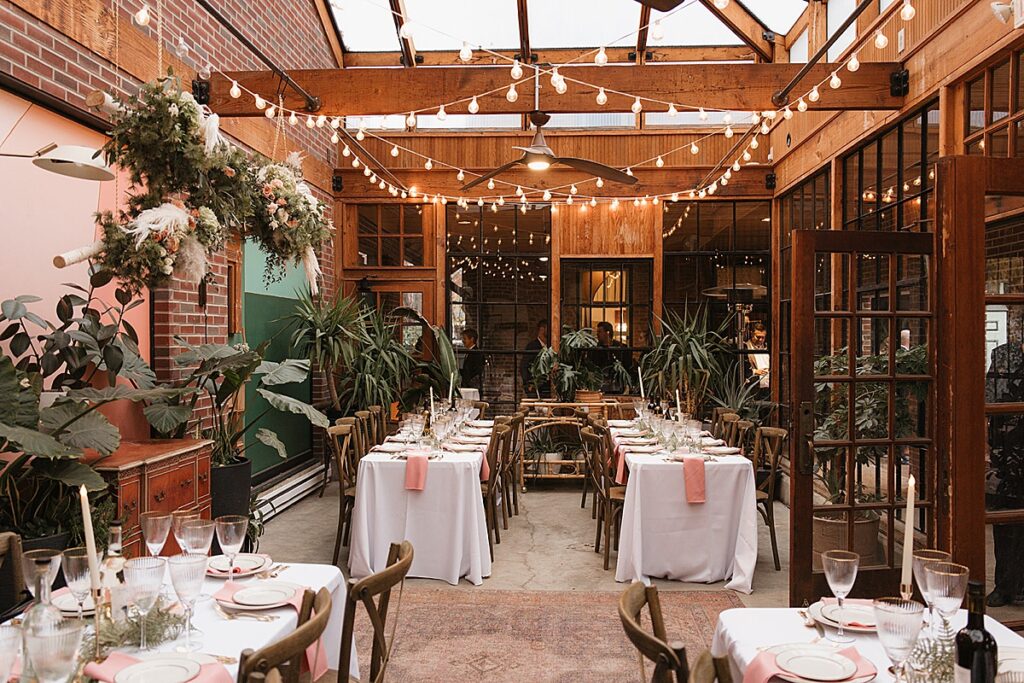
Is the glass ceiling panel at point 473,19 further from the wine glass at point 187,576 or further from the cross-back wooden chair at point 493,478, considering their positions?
the wine glass at point 187,576

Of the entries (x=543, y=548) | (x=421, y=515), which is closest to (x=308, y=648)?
(x=421, y=515)

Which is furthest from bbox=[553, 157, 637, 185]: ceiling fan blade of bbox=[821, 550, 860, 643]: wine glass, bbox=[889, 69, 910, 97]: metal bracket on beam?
bbox=[821, 550, 860, 643]: wine glass

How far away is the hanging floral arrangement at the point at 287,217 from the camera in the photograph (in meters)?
4.12

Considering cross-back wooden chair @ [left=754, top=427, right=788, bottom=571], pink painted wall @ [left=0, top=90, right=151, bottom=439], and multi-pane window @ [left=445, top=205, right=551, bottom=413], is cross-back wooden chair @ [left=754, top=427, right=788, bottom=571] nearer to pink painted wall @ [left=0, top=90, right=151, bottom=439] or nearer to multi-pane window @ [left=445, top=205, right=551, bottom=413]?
multi-pane window @ [left=445, top=205, right=551, bottom=413]

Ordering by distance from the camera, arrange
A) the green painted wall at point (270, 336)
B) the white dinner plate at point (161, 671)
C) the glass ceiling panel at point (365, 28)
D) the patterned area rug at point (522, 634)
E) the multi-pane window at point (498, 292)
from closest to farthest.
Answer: the white dinner plate at point (161, 671) < the patterned area rug at point (522, 634) < the green painted wall at point (270, 336) < the glass ceiling panel at point (365, 28) < the multi-pane window at point (498, 292)

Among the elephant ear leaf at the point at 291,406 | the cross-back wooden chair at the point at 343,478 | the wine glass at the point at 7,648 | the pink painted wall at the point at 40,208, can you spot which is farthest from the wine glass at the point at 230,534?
the cross-back wooden chair at the point at 343,478

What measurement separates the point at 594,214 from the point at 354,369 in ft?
11.6

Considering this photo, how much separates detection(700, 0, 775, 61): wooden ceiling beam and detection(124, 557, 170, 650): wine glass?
28.2ft

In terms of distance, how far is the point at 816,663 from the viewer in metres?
2.01

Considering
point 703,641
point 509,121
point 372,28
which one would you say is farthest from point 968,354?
point 372,28

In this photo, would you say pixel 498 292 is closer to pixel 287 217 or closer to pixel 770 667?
pixel 287 217

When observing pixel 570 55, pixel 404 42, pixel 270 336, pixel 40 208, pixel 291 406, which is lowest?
pixel 291 406

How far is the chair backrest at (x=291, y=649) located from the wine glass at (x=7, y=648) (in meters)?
0.44

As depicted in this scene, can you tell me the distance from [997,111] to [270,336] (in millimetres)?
6419
